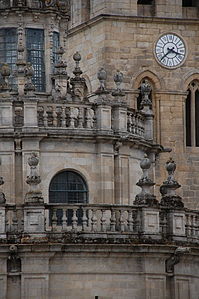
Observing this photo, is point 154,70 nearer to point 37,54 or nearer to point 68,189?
point 37,54

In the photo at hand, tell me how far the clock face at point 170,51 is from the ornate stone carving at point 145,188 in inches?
463

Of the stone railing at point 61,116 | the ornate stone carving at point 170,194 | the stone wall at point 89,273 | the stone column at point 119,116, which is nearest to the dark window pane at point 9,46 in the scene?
the stone railing at point 61,116

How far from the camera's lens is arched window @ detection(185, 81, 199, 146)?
67.2 m

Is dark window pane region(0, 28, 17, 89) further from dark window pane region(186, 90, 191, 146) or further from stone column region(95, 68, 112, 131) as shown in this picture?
dark window pane region(186, 90, 191, 146)

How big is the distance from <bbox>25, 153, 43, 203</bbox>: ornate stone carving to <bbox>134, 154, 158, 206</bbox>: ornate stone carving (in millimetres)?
3309

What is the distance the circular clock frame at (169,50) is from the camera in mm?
66812

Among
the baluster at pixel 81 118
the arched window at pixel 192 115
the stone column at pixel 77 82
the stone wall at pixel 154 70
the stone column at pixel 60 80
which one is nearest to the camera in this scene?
the baluster at pixel 81 118

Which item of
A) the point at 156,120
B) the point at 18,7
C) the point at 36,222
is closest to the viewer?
the point at 36,222

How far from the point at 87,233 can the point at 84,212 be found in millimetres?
710

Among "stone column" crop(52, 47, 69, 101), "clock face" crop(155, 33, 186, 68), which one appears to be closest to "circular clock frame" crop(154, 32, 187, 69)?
"clock face" crop(155, 33, 186, 68)

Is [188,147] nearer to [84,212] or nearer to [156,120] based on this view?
[156,120]

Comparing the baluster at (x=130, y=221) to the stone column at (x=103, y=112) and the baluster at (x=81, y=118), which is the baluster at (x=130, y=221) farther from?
the baluster at (x=81, y=118)

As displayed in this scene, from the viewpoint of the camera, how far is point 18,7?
59125 mm

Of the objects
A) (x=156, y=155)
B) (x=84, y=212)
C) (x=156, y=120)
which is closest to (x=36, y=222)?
(x=84, y=212)
